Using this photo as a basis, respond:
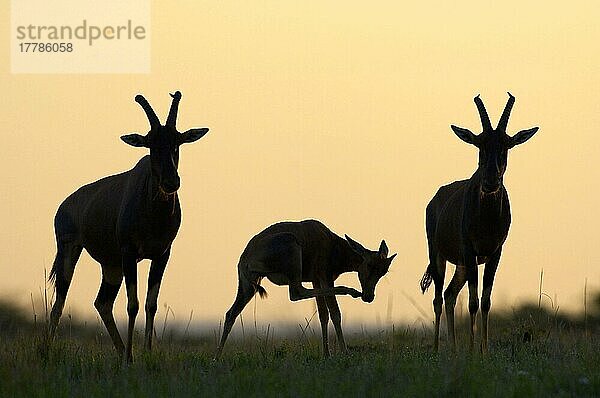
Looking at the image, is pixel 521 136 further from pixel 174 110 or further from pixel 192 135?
pixel 174 110

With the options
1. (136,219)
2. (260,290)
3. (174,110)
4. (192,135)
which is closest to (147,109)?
(174,110)

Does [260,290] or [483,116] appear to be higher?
[483,116]

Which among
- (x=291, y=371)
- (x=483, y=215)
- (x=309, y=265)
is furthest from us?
(x=309, y=265)

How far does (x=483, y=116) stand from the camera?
1538 cm

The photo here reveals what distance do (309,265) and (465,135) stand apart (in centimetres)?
312

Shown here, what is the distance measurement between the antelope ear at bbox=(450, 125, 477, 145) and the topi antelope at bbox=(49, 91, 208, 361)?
3.35 meters

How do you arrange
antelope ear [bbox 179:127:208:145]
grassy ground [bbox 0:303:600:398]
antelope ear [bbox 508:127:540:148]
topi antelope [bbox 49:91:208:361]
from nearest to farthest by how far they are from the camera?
grassy ground [bbox 0:303:600:398], topi antelope [bbox 49:91:208:361], antelope ear [bbox 179:127:208:145], antelope ear [bbox 508:127:540:148]

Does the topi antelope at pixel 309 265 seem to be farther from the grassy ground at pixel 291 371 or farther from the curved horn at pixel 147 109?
the curved horn at pixel 147 109

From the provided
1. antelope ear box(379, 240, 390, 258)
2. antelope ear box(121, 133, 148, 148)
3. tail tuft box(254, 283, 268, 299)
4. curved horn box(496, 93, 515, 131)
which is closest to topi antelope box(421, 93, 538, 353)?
curved horn box(496, 93, 515, 131)

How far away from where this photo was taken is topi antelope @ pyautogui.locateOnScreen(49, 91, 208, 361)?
13930 millimetres

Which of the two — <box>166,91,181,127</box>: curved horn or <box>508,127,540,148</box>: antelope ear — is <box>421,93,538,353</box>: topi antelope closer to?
<box>508,127,540,148</box>: antelope ear

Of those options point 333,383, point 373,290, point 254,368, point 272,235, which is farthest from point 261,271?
point 333,383

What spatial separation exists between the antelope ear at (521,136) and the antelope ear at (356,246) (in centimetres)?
302

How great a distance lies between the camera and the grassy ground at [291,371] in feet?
33.7
